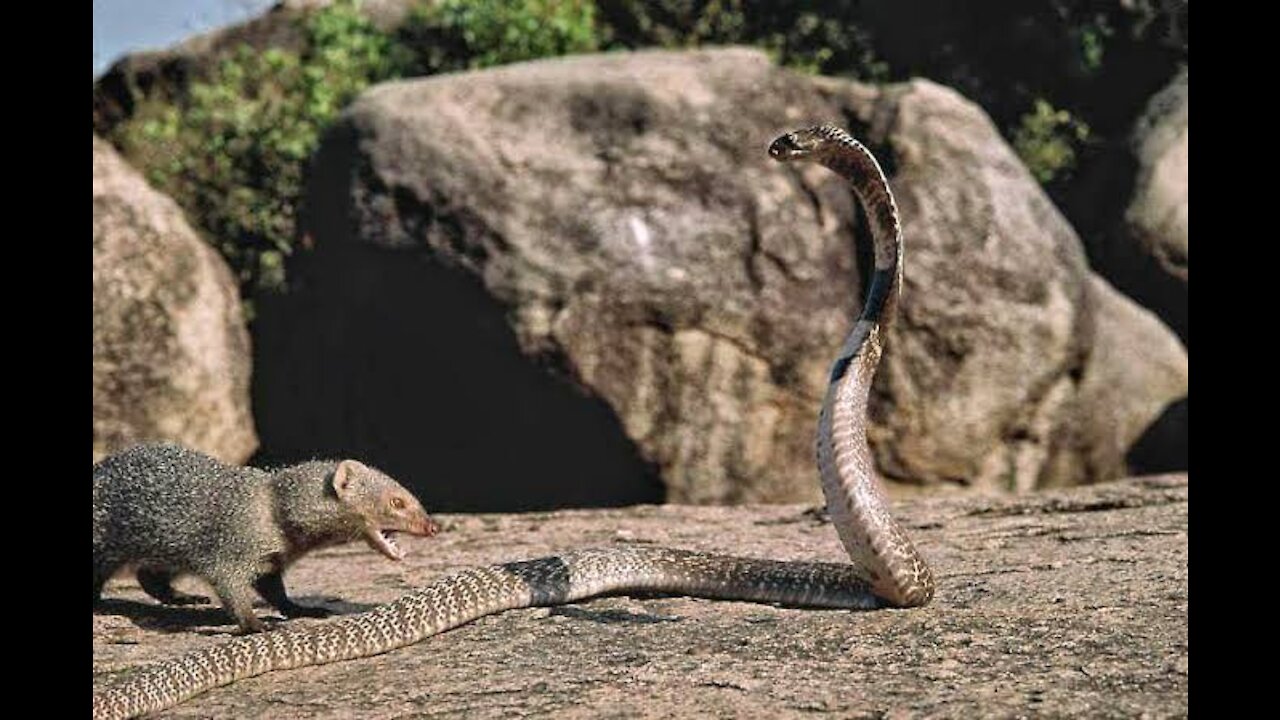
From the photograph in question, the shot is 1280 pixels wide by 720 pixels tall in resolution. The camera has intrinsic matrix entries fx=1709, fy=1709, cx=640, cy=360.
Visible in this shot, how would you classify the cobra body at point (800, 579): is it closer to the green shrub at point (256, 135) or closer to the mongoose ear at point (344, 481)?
the mongoose ear at point (344, 481)

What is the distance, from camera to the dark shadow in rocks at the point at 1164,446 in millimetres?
14969

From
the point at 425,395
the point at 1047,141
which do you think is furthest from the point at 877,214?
the point at 1047,141

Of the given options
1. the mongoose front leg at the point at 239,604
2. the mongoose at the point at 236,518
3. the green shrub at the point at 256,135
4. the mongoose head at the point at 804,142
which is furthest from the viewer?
the green shrub at the point at 256,135

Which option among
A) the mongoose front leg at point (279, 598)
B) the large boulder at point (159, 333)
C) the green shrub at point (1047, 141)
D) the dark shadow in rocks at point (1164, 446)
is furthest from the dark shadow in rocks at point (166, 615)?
the green shrub at point (1047, 141)

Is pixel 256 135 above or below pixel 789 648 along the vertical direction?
above

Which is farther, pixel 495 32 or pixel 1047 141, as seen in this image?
pixel 1047 141

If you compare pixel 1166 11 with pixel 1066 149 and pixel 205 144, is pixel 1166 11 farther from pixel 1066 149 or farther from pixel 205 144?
pixel 205 144

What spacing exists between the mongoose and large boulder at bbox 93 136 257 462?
583cm

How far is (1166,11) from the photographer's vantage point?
1830cm

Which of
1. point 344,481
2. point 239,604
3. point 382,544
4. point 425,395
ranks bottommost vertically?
point 239,604

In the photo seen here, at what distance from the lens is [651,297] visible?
1259cm

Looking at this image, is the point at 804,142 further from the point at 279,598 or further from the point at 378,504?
the point at 279,598

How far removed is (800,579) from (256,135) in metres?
10.2

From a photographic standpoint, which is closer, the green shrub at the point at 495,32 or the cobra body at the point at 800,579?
the cobra body at the point at 800,579
